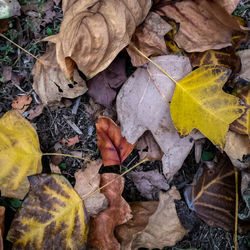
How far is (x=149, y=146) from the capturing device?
1259 mm

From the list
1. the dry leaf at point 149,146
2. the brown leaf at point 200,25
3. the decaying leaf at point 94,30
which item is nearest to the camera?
the decaying leaf at point 94,30

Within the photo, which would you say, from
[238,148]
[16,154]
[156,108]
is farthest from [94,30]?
[238,148]

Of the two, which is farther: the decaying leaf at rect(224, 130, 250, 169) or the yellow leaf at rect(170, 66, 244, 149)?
the decaying leaf at rect(224, 130, 250, 169)

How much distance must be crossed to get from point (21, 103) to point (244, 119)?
3.37 ft

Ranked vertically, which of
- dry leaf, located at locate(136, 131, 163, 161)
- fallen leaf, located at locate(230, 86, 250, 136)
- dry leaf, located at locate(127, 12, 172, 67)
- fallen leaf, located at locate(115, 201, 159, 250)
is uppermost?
dry leaf, located at locate(127, 12, 172, 67)

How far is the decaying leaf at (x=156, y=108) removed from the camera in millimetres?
1162

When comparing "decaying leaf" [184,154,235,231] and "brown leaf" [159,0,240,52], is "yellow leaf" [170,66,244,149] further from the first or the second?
"decaying leaf" [184,154,235,231]

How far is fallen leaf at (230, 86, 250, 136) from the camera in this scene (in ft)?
3.82

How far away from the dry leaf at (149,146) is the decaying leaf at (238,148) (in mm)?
300

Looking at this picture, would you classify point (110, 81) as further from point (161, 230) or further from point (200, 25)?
point (161, 230)

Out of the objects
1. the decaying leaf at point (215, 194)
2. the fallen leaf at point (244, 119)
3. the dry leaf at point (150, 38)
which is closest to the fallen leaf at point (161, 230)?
the decaying leaf at point (215, 194)

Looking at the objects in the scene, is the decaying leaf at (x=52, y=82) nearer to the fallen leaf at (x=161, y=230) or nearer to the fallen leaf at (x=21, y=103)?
the fallen leaf at (x=21, y=103)

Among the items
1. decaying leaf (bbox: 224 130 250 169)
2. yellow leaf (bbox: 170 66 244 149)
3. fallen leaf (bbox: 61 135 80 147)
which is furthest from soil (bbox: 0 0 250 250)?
yellow leaf (bbox: 170 66 244 149)

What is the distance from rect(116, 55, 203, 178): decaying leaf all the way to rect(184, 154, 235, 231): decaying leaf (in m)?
0.20
